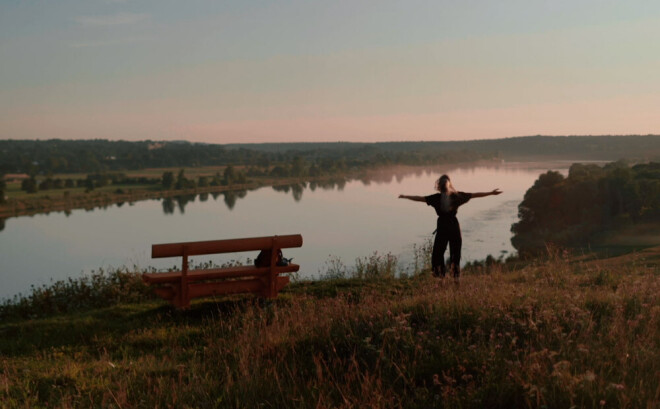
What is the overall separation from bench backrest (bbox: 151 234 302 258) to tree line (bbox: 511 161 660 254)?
1936 inches

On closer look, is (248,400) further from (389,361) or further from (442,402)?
(442,402)

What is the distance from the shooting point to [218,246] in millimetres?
8039

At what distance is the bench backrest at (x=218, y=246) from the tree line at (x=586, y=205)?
161 feet

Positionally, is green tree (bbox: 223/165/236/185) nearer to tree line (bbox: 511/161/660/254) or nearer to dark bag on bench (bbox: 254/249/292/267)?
tree line (bbox: 511/161/660/254)

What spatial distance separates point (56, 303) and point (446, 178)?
7526mm

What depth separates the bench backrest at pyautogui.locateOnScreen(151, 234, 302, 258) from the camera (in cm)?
777

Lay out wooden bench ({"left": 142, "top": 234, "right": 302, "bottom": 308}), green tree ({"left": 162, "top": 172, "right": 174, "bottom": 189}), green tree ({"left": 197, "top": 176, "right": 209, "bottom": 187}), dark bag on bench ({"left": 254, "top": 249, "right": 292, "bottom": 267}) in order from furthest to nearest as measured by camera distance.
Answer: green tree ({"left": 197, "top": 176, "right": 209, "bottom": 187}), green tree ({"left": 162, "top": 172, "right": 174, "bottom": 189}), dark bag on bench ({"left": 254, "top": 249, "right": 292, "bottom": 267}), wooden bench ({"left": 142, "top": 234, "right": 302, "bottom": 308})

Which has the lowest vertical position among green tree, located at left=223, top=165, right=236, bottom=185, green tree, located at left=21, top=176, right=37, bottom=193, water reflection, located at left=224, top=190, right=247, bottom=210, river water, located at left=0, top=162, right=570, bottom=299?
river water, located at left=0, top=162, right=570, bottom=299

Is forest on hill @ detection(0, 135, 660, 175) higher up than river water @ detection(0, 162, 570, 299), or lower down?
higher up

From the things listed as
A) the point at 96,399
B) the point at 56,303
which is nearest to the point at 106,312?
the point at 56,303

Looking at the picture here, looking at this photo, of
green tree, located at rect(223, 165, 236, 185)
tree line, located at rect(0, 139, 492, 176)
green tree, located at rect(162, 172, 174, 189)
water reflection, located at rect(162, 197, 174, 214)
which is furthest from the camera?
tree line, located at rect(0, 139, 492, 176)

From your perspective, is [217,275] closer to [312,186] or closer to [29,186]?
[29,186]

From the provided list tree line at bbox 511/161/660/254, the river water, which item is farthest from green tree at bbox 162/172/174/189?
tree line at bbox 511/161/660/254

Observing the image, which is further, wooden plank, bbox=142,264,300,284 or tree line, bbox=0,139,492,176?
tree line, bbox=0,139,492,176
